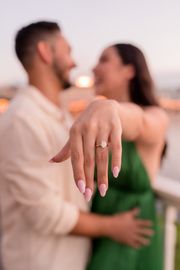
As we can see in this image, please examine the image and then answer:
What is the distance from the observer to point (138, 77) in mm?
542

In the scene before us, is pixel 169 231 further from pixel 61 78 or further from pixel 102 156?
pixel 102 156

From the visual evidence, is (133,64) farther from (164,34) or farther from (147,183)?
(147,183)

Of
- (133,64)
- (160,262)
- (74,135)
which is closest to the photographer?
(74,135)

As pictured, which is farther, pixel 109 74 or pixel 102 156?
pixel 109 74

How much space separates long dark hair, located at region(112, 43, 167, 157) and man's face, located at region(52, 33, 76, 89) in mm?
60

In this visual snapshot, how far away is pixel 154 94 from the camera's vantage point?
1.98ft

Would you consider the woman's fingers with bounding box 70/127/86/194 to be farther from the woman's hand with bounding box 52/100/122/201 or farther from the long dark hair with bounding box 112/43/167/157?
the long dark hair with bounding box 112/43/167/157

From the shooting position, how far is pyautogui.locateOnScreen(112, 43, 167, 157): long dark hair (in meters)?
0.50

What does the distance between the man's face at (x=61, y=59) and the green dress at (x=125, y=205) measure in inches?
5.3

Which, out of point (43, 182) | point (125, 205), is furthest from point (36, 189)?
point (125, 205)

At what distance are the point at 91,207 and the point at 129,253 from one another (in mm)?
83

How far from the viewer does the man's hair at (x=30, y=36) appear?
0.46 m

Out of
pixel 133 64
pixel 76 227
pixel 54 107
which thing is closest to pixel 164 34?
pixel 133 64

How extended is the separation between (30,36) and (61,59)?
55 mm
